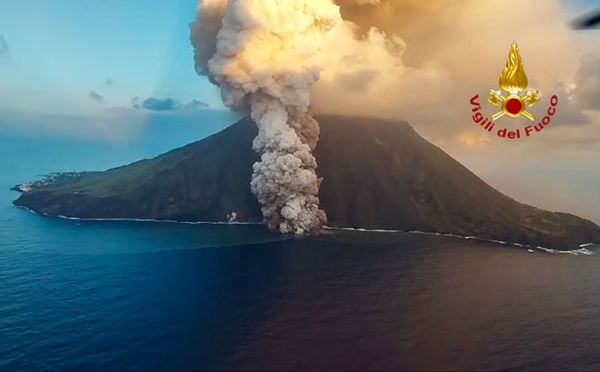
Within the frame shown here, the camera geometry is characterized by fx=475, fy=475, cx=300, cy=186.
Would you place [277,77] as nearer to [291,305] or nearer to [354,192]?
[354,192]

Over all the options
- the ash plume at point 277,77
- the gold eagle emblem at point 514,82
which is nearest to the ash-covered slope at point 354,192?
the ash plume at point 277,77

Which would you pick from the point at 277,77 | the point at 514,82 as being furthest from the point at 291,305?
the point at 277,77

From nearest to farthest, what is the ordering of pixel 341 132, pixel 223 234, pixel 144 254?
pixel 144 254 → pixel 223 234 → pixel 341 132

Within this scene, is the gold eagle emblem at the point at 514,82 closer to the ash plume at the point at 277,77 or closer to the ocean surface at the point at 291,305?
the ocean surface at the point at 291,305

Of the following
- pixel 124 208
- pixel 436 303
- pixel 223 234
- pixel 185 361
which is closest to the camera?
pixel 185 361

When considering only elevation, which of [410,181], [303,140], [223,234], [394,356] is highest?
[303,140]

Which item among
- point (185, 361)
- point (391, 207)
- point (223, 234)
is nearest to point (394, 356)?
point (185, 361)

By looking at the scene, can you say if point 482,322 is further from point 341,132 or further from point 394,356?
point 341,132
